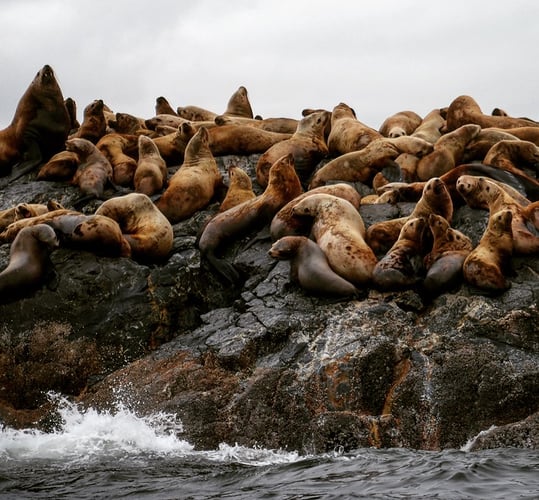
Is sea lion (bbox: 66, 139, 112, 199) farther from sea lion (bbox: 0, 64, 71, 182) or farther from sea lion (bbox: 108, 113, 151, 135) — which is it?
sea lion (bbox: 108, 113, 151, 135)

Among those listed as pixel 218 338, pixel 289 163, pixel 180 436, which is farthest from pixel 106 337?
pixel 289 163

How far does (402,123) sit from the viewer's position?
59.1 ft

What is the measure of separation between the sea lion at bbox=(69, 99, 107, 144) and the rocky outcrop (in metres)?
5.32

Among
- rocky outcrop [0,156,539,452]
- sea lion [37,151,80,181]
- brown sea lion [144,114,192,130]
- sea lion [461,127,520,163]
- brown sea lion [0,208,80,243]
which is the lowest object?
rocky outcrop [0,156,539,452]

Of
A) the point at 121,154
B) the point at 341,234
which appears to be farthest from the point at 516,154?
the point at 121,154

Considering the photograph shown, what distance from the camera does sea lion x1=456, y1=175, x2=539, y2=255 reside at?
10148mm

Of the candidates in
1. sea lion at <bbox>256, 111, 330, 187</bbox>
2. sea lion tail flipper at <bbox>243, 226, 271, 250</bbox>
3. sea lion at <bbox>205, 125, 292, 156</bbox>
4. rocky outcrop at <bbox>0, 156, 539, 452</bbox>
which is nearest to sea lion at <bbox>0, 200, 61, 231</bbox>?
rocky outcrop at <bbox>0, 156, 539, 452</bbox>

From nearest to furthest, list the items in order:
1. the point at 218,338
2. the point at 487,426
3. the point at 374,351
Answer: the point at 487,426 < the point at 374,351 < the point at 218,338

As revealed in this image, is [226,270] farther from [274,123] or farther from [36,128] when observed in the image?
[274,123]

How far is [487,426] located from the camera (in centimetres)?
828

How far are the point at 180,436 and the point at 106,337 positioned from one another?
7.12 feet

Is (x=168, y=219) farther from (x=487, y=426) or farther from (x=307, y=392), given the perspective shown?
(x=487, y=426)

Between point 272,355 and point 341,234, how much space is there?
76.0 inches

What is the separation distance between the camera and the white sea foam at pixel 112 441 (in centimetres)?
822
